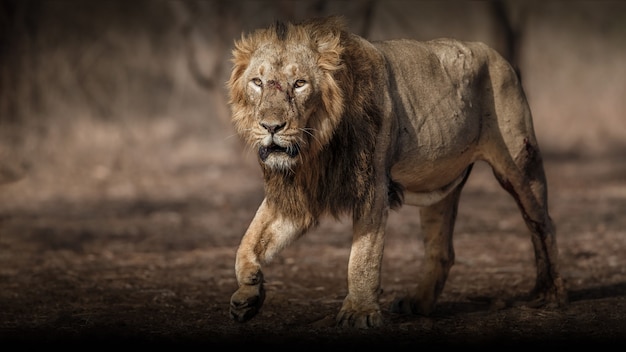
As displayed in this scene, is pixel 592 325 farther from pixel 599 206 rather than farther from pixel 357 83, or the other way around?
pixel 599 206

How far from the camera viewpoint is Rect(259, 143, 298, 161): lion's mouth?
4.91 m

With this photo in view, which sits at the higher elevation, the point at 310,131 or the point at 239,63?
the point at 239,63

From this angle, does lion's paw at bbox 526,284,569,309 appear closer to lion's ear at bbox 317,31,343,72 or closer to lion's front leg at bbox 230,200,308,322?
lion's front leg at bbox 230,200,308,322

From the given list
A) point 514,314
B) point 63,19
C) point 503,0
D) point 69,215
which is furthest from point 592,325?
point 63,19

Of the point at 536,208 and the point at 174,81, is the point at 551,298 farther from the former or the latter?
the point at 174,81

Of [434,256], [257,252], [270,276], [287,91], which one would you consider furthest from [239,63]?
[270,276]

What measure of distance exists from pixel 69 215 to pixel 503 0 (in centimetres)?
697

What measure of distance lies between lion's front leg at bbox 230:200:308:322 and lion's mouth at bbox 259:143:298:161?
1.56 feet

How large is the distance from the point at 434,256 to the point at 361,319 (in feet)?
3.68

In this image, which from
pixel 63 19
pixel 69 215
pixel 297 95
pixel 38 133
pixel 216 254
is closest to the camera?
pixel 297 95

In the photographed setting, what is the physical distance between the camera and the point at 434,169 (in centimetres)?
570

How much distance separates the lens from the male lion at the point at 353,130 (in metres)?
5.02

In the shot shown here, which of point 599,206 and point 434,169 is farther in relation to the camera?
point 599,206

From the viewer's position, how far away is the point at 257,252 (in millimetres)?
5305
